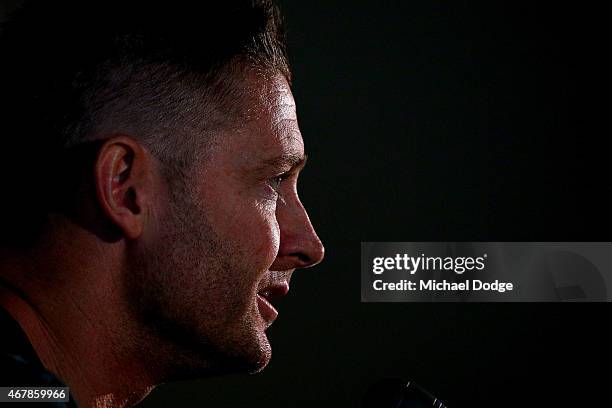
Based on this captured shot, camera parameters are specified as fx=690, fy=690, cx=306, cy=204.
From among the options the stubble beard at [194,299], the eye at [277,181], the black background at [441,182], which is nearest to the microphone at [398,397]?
the stubble beard at [194,299]

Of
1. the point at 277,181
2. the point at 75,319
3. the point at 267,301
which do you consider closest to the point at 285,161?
the point at 277,181

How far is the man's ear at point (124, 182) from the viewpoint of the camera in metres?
0.69

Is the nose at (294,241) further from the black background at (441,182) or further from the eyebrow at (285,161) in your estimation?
the black background at (441,182)

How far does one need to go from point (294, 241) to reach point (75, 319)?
0.90ft

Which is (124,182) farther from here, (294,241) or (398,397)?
(398,397)

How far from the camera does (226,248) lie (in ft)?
2.50

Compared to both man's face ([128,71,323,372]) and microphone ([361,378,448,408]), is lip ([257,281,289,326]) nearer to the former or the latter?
man's face ([128,71,323,372])

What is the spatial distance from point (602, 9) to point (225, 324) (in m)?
1.54

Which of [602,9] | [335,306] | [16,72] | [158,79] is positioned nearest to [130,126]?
[158,79]

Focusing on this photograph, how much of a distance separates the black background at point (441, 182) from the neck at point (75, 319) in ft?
3.45

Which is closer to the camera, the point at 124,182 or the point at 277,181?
the point at 124,182

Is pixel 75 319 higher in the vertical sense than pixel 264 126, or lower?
lower

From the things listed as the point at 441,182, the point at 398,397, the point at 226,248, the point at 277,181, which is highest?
the point at 441,182

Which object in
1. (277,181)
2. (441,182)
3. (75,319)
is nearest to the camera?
(75,319)
